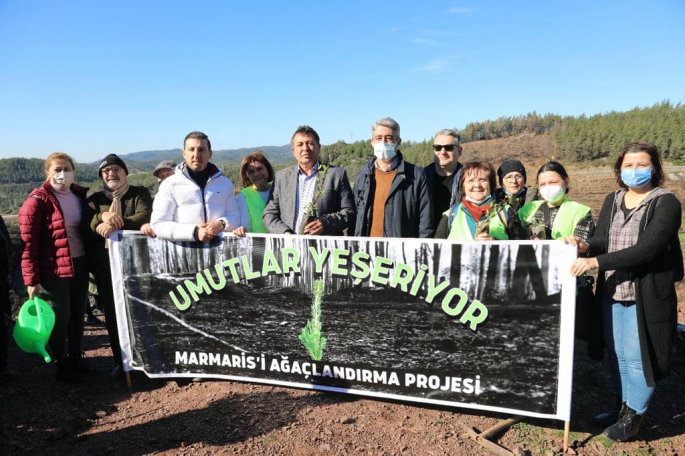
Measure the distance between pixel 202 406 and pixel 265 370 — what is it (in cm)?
64

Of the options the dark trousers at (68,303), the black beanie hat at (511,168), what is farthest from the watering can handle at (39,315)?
the black beanie hat at (511,168)

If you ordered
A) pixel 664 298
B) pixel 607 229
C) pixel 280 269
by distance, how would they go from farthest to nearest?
1. pixel 280 269
2. pixel 607 229
3. pixel 664 298

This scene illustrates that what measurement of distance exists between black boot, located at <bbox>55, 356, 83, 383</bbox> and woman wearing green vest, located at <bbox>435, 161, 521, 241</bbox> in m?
4.16

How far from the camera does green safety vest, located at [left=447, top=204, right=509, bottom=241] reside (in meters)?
3.19

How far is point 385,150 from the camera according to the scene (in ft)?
12.2

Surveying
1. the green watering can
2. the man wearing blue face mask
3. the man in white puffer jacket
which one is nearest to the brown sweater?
the man wearing blue face mask

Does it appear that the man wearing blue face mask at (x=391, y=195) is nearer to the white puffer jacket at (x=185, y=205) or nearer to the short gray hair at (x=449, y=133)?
the short gray hair at (x=449, y=133)

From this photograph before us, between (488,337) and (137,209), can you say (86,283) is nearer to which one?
(137,209)

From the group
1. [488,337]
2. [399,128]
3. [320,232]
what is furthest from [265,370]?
[399,128]

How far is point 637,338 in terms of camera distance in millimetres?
2924

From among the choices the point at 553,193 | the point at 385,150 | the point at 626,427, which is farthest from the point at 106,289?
the point at 626,427

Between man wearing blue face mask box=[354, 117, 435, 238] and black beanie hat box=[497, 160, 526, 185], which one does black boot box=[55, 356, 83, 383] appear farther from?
black beanie hat box=[497, 160, 526, 185]

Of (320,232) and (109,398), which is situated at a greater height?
→ (320,232)

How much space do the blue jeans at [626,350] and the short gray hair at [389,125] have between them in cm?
225
